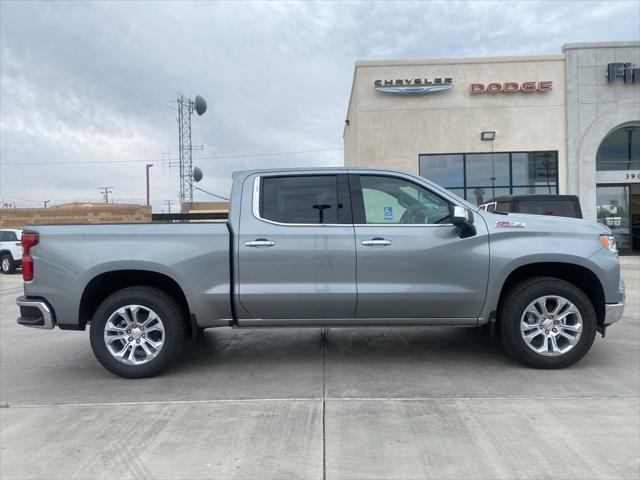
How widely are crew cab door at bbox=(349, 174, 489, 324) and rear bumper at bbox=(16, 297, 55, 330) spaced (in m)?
2.91

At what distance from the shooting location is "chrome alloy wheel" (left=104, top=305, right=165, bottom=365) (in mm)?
4973

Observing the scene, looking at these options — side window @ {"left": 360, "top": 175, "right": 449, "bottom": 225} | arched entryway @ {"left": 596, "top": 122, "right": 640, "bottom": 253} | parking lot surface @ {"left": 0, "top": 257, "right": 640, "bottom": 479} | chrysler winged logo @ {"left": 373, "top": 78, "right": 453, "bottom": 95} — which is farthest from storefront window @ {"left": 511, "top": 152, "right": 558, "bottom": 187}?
side window @ {"left": 360, "top": 175, "right": 449, "bottom": 225}

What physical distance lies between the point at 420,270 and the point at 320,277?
0.94 metres

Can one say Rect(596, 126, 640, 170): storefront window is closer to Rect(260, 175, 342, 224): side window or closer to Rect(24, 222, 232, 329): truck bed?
Rect(260, 175, 342, 224): side window

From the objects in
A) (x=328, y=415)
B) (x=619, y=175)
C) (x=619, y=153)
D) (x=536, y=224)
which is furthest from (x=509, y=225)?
(x=619, y=153)

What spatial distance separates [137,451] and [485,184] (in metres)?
17.1

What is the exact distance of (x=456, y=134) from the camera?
18.5 m

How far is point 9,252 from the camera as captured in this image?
19.2 metres

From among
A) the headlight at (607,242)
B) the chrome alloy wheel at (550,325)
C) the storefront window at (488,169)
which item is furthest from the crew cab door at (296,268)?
the storefront window at (488,169)

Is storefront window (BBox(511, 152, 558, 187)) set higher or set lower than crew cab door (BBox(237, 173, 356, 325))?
higher

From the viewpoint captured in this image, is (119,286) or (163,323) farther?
(119,286)

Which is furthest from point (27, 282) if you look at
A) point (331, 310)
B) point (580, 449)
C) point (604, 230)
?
point (604, 230)

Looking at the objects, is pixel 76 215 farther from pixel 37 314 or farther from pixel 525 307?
pixel 525 307

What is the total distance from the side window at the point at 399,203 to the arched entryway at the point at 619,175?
16400mm
